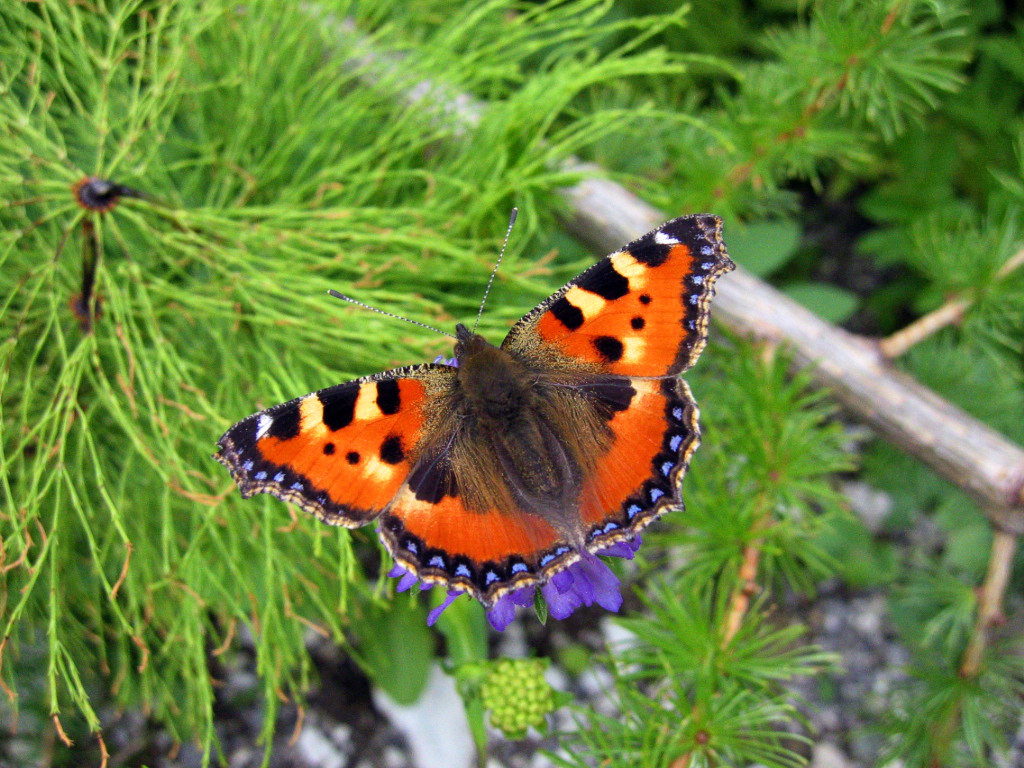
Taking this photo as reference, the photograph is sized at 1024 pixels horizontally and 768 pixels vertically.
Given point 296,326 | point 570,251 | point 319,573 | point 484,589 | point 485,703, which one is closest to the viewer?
point 484,589

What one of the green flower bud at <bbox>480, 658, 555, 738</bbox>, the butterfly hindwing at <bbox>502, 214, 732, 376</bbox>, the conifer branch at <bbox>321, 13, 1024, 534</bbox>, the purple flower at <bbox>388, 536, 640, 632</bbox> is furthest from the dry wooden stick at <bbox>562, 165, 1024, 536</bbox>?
the green flower bud at <bbox>480, 658, 555, 738</bbox>

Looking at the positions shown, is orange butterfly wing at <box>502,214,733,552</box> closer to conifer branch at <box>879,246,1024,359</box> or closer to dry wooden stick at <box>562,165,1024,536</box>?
dry wooden stick at <box>562,165,1024,536</box>

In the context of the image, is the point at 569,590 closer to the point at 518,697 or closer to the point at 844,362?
the point at 518,697

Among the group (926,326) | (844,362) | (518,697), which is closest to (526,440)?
(518,697)

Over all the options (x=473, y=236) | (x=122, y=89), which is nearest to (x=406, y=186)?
(x=473, y=236)

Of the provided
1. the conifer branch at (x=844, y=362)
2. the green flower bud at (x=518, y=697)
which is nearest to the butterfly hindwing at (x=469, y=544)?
the green flower bud at (x=518, y=697)

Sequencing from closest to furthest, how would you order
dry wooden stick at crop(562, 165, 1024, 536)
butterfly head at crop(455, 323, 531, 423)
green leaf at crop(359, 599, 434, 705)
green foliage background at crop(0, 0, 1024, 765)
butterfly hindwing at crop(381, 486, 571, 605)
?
butterfly hindwing at crop(381, 486, 571, 605), butterfly head at crop(455, 323, 531, 423), green foliage background at crop(0, 0, 1024, 765), dry wooden stick at crop(562, 165, 1024, 536), green leaf at crop(359, 599, 434, 705)

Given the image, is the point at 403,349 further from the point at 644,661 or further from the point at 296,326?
the point at 644,661
